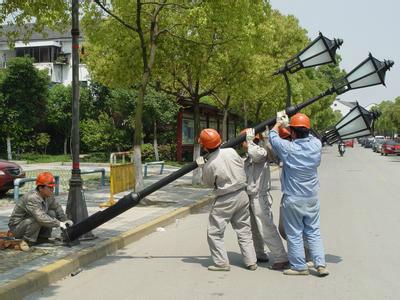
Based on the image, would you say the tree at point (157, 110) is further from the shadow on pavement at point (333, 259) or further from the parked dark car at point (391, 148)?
the parked dark car at point (391, 148)

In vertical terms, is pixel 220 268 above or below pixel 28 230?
below

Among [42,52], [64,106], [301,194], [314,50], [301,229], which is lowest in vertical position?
[301,229]

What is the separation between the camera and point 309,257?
664 centimetres

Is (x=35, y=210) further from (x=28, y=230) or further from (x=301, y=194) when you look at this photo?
(x=301, y=194)

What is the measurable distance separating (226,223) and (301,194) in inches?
38.3

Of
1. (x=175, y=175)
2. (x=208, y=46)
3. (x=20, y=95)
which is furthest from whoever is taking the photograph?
(x=20, y=95)

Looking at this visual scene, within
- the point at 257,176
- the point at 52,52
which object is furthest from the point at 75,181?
the point at 52,52

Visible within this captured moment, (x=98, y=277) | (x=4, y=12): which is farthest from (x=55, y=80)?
(x=98, y=277)

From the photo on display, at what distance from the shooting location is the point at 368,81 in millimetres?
6840

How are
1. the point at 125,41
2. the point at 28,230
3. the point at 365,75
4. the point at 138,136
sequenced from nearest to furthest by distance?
the point at 365,75 → the point at 28,230 → the point at 138,136 → the point at 125,41

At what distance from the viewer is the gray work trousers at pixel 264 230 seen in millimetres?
6574

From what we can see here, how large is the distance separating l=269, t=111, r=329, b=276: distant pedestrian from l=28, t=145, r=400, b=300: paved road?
248 mm

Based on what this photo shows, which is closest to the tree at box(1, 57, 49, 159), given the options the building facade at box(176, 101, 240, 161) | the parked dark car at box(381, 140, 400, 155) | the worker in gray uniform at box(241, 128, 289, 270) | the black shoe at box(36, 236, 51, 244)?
the building facade at box(176, 101, 240, 161)

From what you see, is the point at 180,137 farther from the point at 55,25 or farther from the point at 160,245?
the point at 160,245
